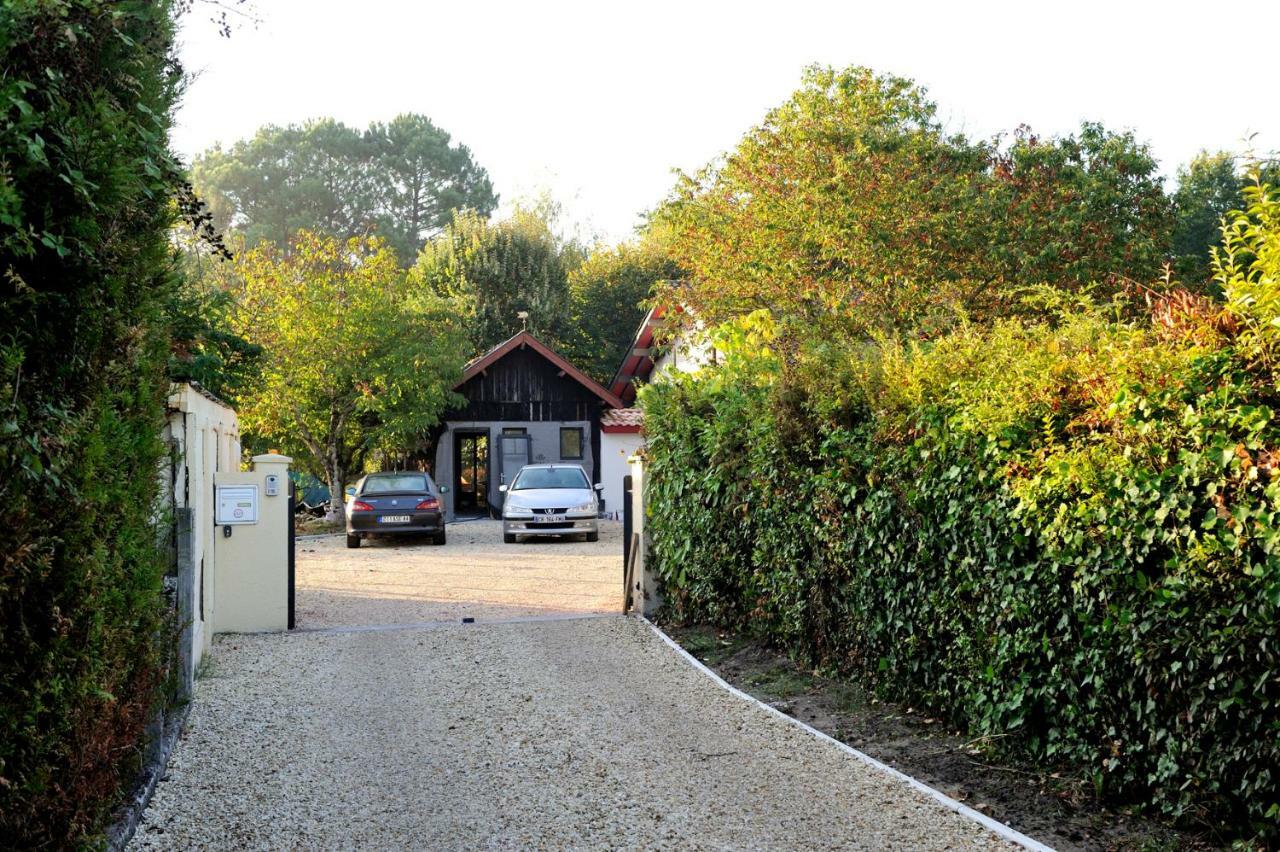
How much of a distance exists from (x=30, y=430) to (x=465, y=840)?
284 centimetres

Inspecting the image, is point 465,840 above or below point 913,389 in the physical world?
below

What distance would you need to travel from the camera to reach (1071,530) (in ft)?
17.4

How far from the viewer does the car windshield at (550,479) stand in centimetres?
2417

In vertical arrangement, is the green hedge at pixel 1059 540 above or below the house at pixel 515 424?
below

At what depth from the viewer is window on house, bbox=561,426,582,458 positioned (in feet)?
116

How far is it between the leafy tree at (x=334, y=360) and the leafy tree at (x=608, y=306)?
17.1m

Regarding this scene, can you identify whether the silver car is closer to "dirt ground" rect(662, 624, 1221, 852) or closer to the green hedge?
"dirt ground" rect(662, 624, 1221, 852)

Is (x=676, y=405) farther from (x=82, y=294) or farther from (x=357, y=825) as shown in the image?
(x=82, y=294)

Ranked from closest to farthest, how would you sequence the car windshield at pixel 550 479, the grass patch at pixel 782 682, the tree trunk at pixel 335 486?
1. the grass patch at pixel 782 682
2. the car windshield at pixel 550 479
3. the tree trunk at pixel 335 486

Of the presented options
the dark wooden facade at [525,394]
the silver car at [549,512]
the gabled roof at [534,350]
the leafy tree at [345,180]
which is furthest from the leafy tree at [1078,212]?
the leafy tree at [345,180]

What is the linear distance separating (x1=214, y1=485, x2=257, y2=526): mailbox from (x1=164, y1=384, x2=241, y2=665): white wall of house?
14cm

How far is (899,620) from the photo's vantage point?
23.5 feet

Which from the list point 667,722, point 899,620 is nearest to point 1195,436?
point 899,620

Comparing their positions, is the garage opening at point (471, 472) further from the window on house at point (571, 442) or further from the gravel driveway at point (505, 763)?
the gravel driveway at point (505, 763)
